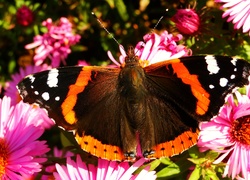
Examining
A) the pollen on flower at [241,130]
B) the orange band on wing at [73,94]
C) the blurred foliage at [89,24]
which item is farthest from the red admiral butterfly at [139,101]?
the blurred foliage at [89,24]

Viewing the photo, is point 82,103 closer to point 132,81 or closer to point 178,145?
point 132,81

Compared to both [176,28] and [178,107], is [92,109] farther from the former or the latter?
[176,28]

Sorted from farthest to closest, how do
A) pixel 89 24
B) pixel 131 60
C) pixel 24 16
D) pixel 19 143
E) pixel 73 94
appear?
pixel 89 24
pixel 24 16
pixel 19 143
pixel 131 60
pixel 73 94

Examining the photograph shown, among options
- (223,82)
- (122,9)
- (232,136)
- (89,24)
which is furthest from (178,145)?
(89,24)

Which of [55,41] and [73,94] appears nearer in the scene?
[73,94]

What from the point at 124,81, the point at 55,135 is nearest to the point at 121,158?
the point at 124,81

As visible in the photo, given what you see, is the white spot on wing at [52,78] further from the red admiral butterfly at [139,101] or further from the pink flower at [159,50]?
the pink flower at [159,50]

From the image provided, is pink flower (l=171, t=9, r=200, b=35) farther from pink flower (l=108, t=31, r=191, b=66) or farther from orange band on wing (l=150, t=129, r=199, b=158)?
orange band on wing (l=150, t=129, r=199, b=158)
